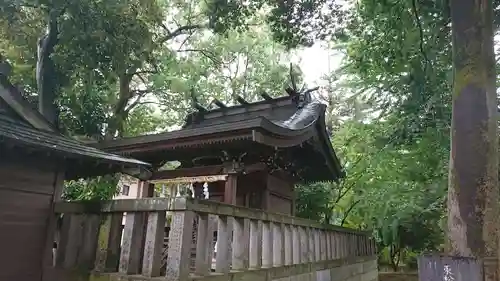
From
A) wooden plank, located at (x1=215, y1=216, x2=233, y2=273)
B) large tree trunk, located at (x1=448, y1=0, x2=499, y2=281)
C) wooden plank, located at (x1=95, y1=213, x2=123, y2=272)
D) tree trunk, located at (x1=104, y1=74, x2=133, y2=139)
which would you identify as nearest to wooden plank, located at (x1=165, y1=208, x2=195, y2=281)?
wooden plank, located at (x1=215, y1=216, x2=233, y2=273)

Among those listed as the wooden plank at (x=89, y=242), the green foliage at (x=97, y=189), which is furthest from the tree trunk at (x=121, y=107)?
the wooden plank at (x=89, y=242)

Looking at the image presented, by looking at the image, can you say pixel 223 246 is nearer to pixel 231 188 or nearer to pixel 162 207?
pixel 162 207

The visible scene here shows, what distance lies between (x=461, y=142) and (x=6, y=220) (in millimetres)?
5901

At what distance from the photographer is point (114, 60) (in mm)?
8352

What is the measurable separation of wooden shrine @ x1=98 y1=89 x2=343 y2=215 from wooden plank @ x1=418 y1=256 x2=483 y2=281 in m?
4.18

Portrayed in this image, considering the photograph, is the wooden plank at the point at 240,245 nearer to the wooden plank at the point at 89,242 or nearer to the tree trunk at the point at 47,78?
the wooden plank at the point at 89,242

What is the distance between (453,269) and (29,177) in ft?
17.2

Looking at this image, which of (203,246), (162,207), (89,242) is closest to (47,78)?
(89,242)

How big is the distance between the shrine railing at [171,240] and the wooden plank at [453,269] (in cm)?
241

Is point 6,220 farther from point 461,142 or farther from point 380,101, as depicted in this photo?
point 380,101

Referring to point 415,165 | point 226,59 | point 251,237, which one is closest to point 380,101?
point 415,165

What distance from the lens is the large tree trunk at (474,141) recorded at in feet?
14.0

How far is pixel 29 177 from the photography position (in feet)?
17.2

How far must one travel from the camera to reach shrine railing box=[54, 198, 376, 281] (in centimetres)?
418
